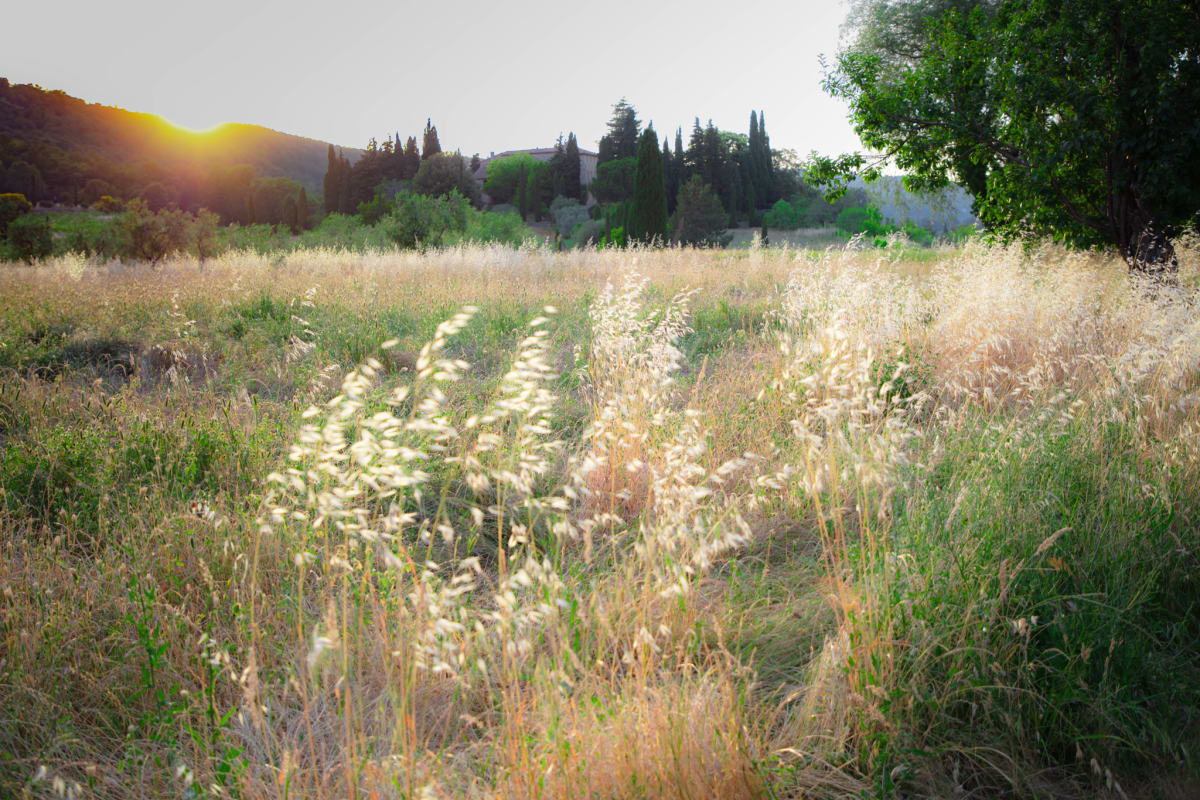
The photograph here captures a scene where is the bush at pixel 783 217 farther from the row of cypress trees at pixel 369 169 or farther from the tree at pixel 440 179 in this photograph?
the row of cypress trees at pixel 369 169

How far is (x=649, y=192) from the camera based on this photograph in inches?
1197

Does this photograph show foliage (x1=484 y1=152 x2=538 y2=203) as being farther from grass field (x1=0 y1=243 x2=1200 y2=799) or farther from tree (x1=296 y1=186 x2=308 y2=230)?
grass field (x1=0 y1=243 x2=1200 y2=799)

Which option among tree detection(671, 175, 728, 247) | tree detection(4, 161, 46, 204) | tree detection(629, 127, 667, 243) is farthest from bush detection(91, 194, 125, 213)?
tree detection(671, 175, 728, 247)

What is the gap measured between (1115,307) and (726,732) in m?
6.24

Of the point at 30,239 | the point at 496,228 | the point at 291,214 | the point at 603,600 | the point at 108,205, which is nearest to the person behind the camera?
the point at 603,600

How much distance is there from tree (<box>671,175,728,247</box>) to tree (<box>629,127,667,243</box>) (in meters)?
5.63

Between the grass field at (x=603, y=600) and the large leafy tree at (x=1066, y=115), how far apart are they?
377cm

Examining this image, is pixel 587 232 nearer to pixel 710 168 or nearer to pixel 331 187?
pixel 710 168

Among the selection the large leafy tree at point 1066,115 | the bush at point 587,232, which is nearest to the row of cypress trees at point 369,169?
the bush at point 587,232

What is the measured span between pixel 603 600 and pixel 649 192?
30505 mm

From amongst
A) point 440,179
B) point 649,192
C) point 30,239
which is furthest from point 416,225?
point 440,179

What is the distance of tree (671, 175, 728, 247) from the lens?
36719 millimetres

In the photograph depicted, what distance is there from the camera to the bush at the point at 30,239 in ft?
59.0

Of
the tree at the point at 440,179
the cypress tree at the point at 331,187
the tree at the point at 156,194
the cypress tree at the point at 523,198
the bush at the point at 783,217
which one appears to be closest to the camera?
the tree at the point at 156,194
